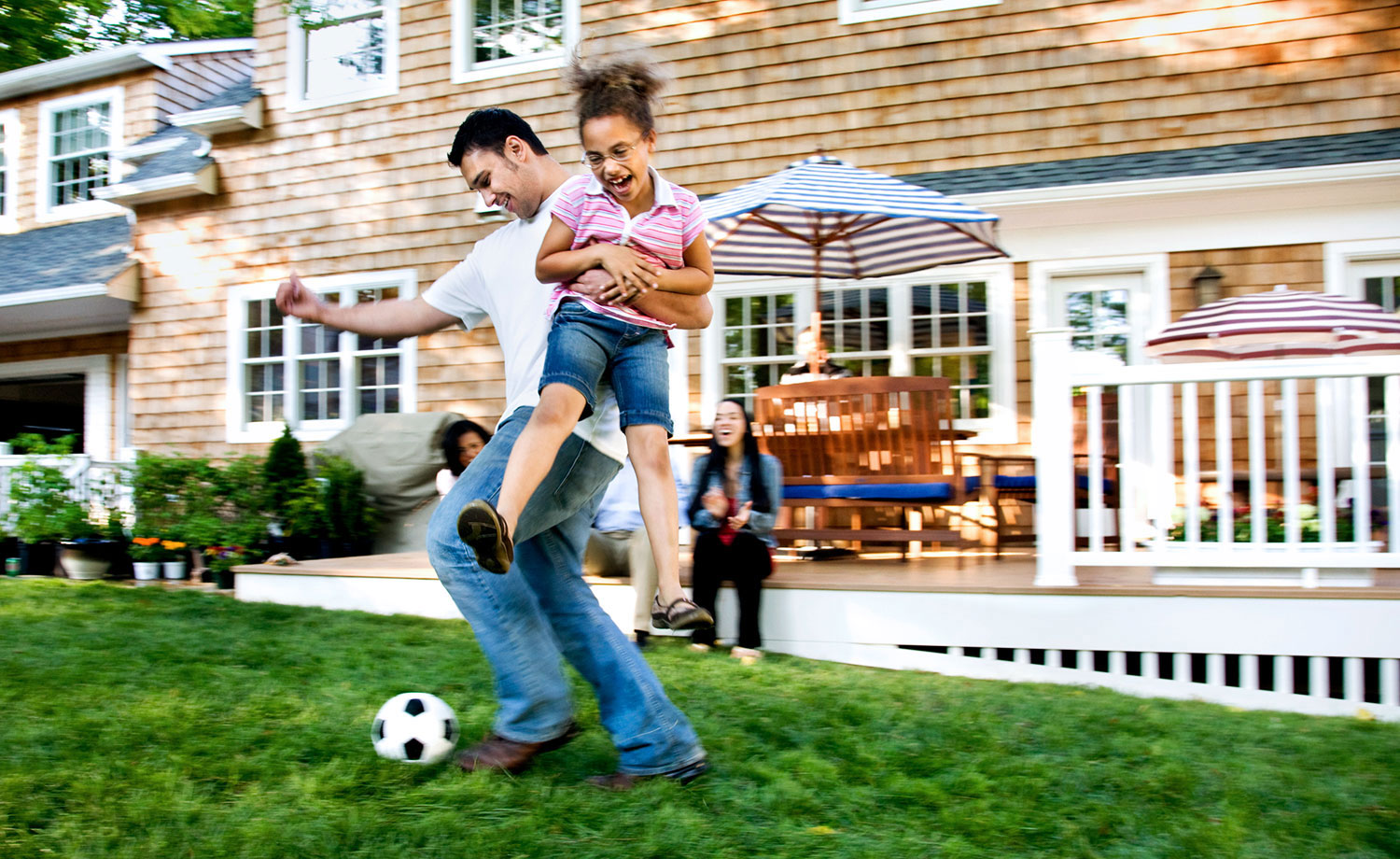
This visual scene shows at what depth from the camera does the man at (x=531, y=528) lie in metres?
2.67

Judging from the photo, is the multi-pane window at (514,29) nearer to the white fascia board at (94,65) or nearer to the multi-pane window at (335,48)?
the multi-pane window at (335,48)

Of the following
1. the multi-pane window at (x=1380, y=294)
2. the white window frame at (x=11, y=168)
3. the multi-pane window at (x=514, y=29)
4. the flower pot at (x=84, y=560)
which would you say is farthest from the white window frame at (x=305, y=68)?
the multi-pane window at (x=1380, y=294)

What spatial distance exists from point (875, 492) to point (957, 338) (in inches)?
87.1

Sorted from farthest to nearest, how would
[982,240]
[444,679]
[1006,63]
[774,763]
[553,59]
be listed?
[553,59] → [1006,63] → [982,240] → [444,679] → [774,763]

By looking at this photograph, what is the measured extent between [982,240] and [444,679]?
4195 mm

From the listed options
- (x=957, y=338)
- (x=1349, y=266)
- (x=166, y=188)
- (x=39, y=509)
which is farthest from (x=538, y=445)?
(x=166, y=188)

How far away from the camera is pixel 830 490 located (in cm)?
614

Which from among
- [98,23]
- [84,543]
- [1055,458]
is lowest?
[84,543]

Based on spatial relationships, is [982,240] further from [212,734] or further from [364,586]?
[212,734]

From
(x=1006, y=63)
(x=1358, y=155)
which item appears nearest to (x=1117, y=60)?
(x=1006, y=63)

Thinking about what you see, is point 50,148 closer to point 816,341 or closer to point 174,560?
point 174,560

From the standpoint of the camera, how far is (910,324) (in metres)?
7.88

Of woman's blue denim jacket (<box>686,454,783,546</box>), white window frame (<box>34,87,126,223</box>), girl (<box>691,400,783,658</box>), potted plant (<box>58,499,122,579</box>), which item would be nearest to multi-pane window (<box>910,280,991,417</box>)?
woman's blue denim jacket (<box>686,454,783,546</box>)

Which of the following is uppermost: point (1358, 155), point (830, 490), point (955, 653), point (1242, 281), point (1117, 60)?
point (1117, 60)
